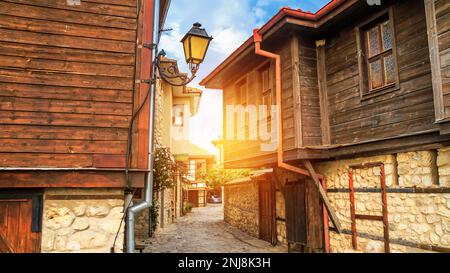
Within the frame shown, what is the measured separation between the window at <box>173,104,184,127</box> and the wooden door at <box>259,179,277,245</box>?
28.1 ft

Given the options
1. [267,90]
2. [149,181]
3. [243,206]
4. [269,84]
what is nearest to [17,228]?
[149,181]

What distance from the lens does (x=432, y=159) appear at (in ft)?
19.0

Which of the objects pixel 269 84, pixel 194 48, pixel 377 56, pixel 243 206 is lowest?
pixel 243 206

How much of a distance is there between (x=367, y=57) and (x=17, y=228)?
6.80 metres

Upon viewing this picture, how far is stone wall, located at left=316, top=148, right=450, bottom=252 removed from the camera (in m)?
5.55

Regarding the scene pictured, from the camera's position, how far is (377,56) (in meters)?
6.91

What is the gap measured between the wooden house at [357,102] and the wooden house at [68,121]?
410 centimetres

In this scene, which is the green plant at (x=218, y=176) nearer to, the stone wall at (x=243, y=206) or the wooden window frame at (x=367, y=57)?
the stone wall at (x=243, y=206)

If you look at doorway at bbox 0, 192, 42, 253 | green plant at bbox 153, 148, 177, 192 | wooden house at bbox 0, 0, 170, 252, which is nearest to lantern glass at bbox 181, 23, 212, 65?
wooden house at bbox 0, 0, 170, 252

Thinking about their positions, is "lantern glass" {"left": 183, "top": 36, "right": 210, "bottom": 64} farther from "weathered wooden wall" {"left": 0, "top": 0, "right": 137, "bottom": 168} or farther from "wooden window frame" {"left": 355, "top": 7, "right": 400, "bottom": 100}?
"wooden window frame" {"left": 355, "top": 7, "right": 400, "bottom": 100}

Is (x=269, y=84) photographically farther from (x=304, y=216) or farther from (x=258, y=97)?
(x=304, y=216)

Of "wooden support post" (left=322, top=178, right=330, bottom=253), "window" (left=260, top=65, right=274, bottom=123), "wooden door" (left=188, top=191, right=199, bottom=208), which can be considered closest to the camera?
"wooden support post" (left=322, top=178, right=330, bottom=253)
